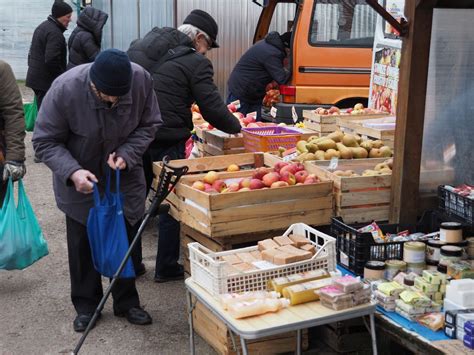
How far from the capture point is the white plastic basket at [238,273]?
3590 mm

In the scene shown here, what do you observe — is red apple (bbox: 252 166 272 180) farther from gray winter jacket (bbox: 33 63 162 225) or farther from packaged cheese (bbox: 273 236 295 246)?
packaged cheese (bbox: 273 236 295 246)

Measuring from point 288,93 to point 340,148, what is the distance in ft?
10.6

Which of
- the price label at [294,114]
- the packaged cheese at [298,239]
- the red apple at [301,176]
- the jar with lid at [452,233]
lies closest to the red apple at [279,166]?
the red apple at [301,176]

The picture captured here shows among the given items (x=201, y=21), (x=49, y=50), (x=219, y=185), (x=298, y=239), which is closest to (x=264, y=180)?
(x=219, y=185)

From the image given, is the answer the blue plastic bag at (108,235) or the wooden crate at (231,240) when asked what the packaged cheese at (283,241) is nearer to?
the wooden crate at (231,240)

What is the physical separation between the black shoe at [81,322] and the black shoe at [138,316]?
0.26 meters

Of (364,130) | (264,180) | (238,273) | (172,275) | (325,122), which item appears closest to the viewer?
(238,273)

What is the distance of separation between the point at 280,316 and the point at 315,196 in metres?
1.45

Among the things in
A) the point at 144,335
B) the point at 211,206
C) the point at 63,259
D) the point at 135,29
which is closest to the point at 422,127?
the point at 211,206

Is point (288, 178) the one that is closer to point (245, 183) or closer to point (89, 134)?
point (245, 183)

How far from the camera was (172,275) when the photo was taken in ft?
18.9

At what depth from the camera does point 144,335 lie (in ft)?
15.8

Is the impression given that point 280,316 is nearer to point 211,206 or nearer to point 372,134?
point 211,206

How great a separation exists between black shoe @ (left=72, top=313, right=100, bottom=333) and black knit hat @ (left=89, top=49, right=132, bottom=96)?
4.95 feet
